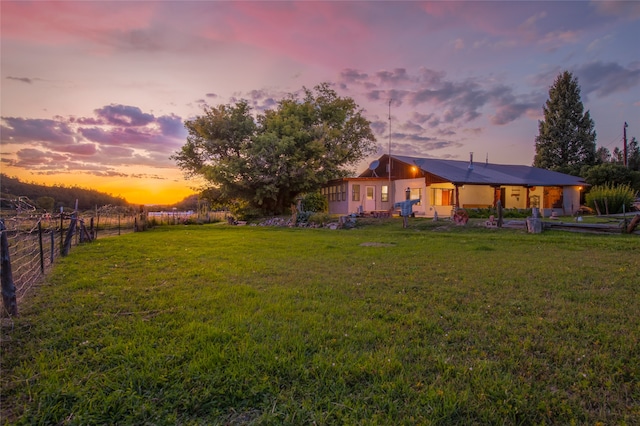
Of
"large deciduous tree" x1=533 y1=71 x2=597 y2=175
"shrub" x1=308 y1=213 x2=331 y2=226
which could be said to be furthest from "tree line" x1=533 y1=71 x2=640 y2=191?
"shrub" x1=308 y1=213 x2=331 y2=226

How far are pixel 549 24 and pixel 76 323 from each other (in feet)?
52.5

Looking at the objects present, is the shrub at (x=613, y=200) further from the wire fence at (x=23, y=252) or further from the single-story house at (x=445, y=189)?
the wire fence at (x=23, y=252)

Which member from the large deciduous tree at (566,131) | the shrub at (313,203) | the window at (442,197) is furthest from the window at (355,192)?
the large deciduous tree at (566,131)

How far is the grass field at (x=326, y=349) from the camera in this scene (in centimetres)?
229

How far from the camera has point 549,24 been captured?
11.9m

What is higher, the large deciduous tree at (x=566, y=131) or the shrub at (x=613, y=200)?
the large deciduous tree at (x=566, y=131)

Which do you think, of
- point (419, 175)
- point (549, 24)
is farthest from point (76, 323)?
point (419, 175)

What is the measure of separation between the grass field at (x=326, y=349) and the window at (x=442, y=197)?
17.2m

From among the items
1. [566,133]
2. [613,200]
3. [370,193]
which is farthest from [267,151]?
[566,133]

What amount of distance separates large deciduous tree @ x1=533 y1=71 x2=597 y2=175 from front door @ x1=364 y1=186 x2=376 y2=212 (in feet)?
89.7

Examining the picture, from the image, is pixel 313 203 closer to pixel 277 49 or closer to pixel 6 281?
pixel 277 49

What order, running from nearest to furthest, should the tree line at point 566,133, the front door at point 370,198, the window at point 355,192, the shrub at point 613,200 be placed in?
the shrub at point 613,200
the window at point 355,192
the front door at point 370,198
the tree line at point 566,133

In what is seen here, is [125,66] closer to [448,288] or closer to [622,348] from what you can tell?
[448,288]

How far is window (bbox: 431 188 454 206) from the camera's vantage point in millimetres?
23172
